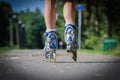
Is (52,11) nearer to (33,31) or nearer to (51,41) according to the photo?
(51,41)

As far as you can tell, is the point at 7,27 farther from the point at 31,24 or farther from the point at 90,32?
the point at 90,32

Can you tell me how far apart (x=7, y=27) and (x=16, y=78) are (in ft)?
290

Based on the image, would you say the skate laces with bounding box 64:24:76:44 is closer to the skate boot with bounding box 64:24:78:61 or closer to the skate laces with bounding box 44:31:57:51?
the skate boot with bounding box 64:24:78:61

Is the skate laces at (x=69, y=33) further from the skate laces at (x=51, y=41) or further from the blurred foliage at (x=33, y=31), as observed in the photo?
the blurred foliage at (x=33, y=31)

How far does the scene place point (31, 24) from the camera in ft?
291

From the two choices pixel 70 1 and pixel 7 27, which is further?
pixel 7 27

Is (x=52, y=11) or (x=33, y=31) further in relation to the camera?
(x=33, y=31)

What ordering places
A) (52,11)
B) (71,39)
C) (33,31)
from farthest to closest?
(33,31) < (52,11) < (71,39)

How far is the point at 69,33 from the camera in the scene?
5.66m

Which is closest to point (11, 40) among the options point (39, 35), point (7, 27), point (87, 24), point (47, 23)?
point (7, 27)

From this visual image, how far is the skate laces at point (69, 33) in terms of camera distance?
5633mm

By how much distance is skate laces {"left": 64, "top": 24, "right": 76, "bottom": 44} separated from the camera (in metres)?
5.63

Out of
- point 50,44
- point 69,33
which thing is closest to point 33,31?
point 50,44

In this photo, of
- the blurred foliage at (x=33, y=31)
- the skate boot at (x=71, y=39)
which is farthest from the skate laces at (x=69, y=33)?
the blurred foliage at (x=33, y=31)
